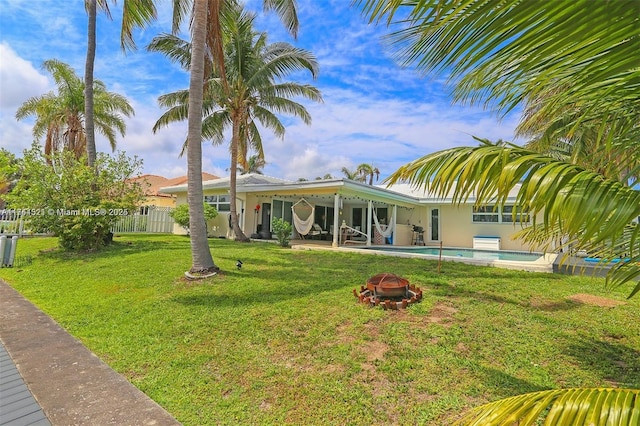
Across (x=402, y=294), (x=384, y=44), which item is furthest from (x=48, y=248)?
(x=384, y=44)

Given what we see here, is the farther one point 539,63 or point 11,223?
point 11,223

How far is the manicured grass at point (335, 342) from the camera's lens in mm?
2883

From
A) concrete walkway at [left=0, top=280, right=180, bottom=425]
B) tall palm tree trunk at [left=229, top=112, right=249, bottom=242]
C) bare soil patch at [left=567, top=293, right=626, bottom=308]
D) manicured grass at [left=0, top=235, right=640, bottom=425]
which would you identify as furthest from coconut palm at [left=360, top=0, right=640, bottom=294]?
tall palm tree trunk at [left=229, top=112, right=249, bottom=242]

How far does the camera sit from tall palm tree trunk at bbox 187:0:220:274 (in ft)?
23.2

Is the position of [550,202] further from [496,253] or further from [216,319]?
[496,253]

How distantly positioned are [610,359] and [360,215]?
52.7ft

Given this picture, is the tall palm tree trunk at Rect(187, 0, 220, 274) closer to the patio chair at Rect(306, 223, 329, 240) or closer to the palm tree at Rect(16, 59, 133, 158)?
the patio chair at Rect(306, 223, 329, 240)

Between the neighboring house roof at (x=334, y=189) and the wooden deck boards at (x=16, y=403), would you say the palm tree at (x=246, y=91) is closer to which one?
the neighboring house roof at (x=334, y=189)

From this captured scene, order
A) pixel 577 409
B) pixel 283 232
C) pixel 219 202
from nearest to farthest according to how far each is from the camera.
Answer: pixel 577 409 < pixel 283 232 < pixel 219 202

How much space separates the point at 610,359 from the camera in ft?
11.6

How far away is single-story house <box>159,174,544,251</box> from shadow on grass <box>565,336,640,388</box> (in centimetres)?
966

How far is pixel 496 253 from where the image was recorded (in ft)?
47.6

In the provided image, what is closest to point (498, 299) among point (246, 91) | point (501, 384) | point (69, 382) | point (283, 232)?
point (501, 384)

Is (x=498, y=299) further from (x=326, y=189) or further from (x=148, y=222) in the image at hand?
(x=148, y=222)
